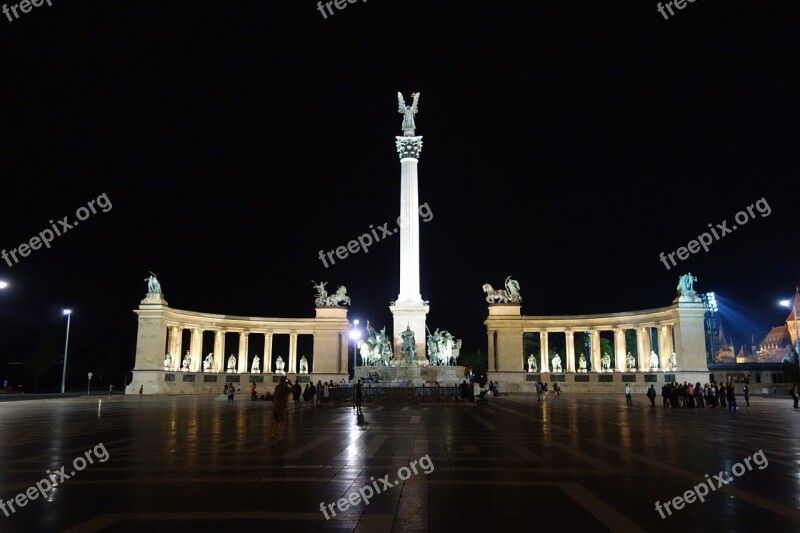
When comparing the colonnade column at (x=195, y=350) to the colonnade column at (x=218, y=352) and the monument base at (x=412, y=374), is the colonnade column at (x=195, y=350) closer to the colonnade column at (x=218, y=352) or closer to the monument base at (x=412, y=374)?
the colonnade column at (x=218, y=352)

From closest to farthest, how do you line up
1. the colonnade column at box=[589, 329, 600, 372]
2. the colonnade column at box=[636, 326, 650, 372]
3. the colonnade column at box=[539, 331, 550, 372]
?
the colonnade column at box=[636, 326, 650, 372] < the colonnade column at box=[589, 329, 600, 372] < the colonnade column at box=[539, 331, 550, 372]

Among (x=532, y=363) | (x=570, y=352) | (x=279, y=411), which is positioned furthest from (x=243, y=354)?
(x=279, y=411)

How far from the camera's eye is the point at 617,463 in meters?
15.3

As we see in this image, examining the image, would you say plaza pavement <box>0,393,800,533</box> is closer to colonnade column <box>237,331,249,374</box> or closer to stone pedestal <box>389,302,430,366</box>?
stone pedestal <box>389,302,430,366</box>

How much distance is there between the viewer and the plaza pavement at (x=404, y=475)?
9500 mm

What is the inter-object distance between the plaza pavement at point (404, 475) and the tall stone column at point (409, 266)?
3554 cm

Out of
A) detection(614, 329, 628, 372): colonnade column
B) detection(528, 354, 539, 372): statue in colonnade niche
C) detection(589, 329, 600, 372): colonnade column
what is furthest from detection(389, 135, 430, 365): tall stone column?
Answer: detection(614, 329, 628, 372): colonnade column

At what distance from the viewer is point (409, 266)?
6341cm

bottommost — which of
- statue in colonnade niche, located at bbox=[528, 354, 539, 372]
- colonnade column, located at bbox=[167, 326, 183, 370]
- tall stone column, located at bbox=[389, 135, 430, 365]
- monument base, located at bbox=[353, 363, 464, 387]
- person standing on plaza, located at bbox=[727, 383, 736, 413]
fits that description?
person standing on plaza, located at bbox=[727, 383, 736, 413]

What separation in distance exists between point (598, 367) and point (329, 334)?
112 ft

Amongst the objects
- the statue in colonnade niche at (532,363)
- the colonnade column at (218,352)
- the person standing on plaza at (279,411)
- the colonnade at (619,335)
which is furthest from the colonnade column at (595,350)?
the person standing on plaza at (279,411)

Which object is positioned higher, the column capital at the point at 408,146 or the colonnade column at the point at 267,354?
the column capital at the point at 408,146

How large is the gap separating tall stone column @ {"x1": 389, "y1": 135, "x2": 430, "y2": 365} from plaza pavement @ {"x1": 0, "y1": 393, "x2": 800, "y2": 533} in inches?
1399

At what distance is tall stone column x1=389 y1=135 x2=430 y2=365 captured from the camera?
61125 millimetres
